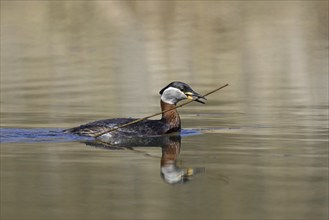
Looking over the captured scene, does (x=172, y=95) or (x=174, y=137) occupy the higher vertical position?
(x=172, y=95)

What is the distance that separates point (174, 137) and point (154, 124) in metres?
0.43

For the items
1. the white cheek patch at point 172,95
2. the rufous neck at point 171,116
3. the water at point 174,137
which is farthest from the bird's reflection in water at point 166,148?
the white cheek patch at point 172,95

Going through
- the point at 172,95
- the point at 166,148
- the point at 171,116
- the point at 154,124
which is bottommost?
the point at 166,148

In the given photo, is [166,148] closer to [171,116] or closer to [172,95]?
[171,116]

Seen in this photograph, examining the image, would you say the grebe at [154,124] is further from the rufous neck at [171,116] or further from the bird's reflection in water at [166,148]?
the bird's reflection in water at [166,148]

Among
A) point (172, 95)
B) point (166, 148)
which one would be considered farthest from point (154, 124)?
point (166, 148)

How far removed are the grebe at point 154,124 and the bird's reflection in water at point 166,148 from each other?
14cm

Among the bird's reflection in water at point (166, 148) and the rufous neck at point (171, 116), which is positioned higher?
the rufous neck at point (171, 116)

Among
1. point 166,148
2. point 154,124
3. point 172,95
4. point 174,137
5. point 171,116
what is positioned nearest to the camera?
point 166,148

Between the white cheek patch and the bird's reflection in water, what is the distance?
2.25 ft

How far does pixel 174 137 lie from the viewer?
60.5 ft

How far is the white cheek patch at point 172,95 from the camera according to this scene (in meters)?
18.9

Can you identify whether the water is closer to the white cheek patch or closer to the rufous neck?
the rufous neck

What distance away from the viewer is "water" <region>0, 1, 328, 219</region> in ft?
41.3
